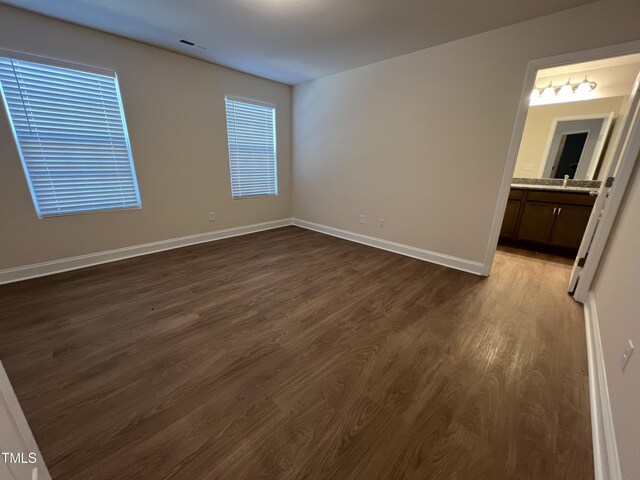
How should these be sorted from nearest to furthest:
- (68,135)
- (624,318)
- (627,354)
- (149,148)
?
(627,354) → (624,318) → (68,135) → (149,148)

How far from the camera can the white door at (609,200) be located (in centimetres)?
204

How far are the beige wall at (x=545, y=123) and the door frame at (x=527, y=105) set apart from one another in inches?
58.9

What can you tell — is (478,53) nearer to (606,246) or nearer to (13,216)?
(606,246)

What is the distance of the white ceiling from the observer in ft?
6.98

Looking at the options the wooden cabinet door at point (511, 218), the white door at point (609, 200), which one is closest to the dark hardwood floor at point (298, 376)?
the white door at point (609, 200)

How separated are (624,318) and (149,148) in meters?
4.44

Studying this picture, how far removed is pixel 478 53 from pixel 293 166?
3.12 m

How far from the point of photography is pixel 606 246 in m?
2.23

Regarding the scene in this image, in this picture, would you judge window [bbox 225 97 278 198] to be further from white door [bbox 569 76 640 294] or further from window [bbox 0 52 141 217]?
white door [bbox 569 76 640 294]

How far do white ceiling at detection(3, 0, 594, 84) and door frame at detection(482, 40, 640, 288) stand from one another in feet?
1.21

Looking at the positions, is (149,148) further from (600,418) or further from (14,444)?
(600,418)

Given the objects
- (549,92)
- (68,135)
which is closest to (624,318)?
(549,92)

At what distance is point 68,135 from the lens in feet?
8.76

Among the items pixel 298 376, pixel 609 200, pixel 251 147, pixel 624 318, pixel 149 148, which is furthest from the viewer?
pixel 251 147
